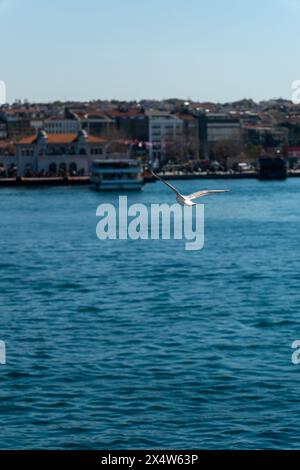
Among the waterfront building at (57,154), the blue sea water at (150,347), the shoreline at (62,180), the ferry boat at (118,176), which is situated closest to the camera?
the blue sea water at (150,347)

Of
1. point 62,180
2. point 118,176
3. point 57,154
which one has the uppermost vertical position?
point 57,154

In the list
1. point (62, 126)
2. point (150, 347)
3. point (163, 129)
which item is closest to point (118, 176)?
point (163, 129)

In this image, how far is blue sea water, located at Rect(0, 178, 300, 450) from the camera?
5.65 meters

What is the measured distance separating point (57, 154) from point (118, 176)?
7.24 m

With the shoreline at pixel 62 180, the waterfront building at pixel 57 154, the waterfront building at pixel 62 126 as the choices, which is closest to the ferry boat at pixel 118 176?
the shoreline at pixel 62 180

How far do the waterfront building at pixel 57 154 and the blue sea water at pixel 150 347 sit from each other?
20359 millimetres

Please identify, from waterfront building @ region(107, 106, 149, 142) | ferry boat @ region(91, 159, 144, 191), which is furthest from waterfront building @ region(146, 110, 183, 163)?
ferry boat @ region(91, 159, 144, 191)

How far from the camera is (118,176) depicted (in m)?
28.0

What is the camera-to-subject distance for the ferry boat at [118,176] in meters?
27.8

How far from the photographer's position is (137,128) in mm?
44844

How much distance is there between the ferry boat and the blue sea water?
13.5 m

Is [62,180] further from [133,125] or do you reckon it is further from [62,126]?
[133,125]

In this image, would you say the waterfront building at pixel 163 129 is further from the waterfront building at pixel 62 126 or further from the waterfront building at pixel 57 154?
the waterfront building at pixel 57 154

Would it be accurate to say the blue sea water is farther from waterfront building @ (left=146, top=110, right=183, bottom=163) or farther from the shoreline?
waterfront building @ (left=146, top=110, right=183, bottom=163)
